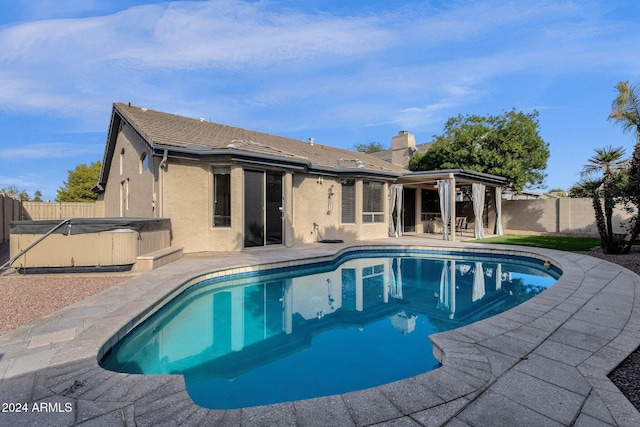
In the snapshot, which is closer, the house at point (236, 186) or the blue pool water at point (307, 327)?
the blue pool water at point (307, 327)

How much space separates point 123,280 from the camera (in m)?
5.88

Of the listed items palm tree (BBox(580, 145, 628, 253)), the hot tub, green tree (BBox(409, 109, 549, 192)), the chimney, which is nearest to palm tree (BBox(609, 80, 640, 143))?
palm tree (BBox(580, 145, 628, 253))

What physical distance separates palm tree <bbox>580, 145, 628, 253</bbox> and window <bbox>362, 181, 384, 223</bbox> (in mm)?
7369

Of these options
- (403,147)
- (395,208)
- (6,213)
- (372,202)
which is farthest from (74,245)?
(403,147)

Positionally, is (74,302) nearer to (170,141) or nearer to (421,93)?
(170,141)

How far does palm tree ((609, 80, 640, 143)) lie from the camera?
9.87 m

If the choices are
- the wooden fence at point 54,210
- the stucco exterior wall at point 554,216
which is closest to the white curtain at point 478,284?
the stucco exterior wall at point 554,216

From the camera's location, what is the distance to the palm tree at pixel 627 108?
987 centimetres

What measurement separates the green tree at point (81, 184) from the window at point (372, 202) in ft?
87.0

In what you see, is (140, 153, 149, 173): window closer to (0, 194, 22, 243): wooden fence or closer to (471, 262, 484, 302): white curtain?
(0, 194, 22, 243): wooden fence

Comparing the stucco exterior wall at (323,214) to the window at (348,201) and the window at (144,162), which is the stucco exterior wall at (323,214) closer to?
the window at (348,201)

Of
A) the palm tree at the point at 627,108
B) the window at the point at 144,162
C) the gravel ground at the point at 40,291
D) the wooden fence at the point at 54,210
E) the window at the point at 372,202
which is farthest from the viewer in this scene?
the wooden fence at the point at 54,210

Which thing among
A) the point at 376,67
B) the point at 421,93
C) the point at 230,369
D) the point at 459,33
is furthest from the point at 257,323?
the point at 421,93

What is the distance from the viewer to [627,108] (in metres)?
10.2
